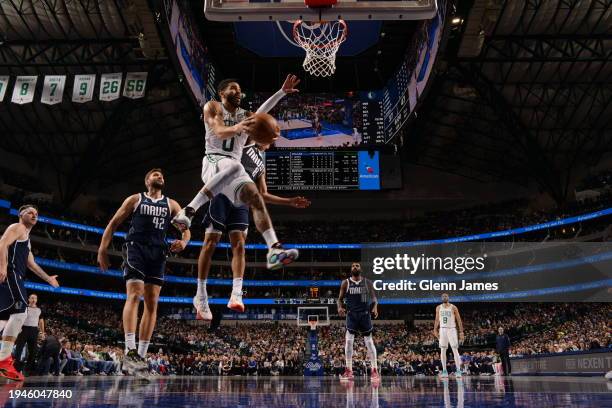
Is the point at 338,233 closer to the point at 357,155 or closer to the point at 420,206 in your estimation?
the point at 420,206

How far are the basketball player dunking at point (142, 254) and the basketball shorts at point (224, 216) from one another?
0.36 m

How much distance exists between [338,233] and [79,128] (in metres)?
19.3

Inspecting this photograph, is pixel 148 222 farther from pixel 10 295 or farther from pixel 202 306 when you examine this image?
pixel 10 295

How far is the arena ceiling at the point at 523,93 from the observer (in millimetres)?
20562

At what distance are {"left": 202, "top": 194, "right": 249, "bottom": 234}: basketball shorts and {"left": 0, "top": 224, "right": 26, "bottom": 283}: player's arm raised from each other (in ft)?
8.38

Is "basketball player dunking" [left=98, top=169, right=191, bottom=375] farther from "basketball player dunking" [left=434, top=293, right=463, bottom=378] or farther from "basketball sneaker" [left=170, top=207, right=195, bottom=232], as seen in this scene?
"basketball player dunking" [left=434, top=293, right=463, bottom=378]

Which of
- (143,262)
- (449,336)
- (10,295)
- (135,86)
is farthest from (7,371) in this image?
(135,86)

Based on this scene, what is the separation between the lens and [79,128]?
2983 centimetres

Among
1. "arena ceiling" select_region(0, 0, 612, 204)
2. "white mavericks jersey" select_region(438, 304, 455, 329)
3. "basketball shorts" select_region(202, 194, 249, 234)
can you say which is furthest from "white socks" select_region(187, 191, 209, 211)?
"arena ceiling" select_region(0, 0, 612, 204)

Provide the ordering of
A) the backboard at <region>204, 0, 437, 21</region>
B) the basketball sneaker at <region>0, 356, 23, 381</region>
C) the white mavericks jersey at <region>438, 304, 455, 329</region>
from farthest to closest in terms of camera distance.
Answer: the white mavericks jersey at <region>438, 304, 455, 329</region>
the backboard at <region>204, 0, 437, 21</region>
the basketball sneaker at <region>0, 356, 23, 381</region>

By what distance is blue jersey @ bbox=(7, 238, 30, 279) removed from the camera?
664 centimetres

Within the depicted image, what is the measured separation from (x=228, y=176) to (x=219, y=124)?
53 cm

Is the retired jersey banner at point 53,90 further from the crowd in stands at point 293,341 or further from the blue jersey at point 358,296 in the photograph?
the blue jersey at point 358,296

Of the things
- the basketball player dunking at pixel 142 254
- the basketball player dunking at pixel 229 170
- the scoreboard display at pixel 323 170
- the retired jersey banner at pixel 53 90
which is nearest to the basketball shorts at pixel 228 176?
the basketball player dunking at pixel 229 170
